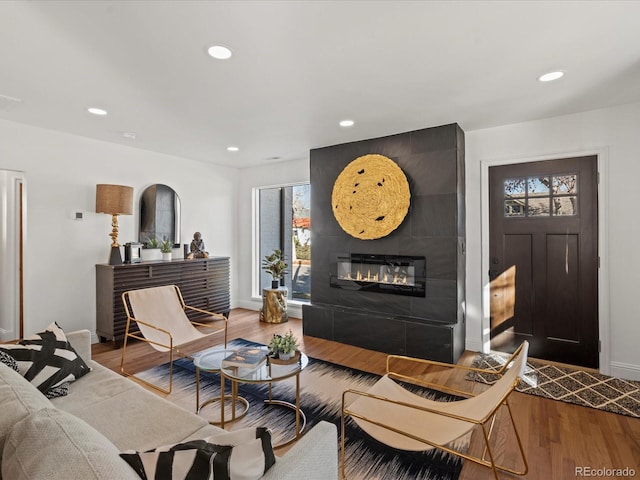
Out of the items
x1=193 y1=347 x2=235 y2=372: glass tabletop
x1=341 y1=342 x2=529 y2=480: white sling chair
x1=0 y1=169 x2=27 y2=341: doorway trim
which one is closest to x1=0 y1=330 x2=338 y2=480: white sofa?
x1=193 y1=347 x2=235 y2=372: glass tabletop

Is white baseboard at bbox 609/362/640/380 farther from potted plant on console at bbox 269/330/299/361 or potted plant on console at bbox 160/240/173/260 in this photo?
potted plant on console at bbox 160/240/173/260

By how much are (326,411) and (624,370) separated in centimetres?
278

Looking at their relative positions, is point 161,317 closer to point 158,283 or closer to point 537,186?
point 158,283

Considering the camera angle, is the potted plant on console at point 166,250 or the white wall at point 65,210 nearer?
the white wall at point 65,210

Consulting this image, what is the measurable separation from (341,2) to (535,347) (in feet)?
12.0

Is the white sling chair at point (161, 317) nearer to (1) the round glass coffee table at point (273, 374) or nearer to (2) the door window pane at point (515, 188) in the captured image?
(1) the round glass coffee table at point (273, 374)

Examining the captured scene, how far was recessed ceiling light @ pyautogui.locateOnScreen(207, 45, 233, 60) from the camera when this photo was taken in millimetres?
2094

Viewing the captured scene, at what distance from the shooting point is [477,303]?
3.73m

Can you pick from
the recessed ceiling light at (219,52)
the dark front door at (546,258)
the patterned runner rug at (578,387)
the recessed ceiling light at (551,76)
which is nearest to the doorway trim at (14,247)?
the recessed ceiling light at (219,52)

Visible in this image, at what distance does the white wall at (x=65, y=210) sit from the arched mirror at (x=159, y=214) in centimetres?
9

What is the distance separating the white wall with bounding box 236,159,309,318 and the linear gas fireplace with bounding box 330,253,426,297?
1.96 m

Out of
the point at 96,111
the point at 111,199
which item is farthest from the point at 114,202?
the point at 96,111

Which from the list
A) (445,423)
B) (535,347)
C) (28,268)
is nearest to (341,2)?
(445,423)

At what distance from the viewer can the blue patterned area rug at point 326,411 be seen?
1.91 metres
